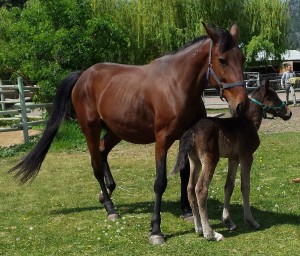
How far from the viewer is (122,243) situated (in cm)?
580

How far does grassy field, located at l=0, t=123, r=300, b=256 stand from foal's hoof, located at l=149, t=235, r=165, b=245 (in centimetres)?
7

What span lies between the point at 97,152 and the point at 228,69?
8.53 ft

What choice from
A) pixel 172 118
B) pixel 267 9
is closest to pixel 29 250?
pixel 172 118

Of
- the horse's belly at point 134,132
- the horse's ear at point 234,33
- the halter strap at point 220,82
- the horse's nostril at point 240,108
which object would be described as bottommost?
the horse's belly at point 134,132

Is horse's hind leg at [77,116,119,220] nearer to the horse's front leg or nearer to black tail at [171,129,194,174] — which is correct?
the horse's front leg

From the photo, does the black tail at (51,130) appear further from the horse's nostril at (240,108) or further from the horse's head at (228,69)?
the horse's nostril at (240,108)

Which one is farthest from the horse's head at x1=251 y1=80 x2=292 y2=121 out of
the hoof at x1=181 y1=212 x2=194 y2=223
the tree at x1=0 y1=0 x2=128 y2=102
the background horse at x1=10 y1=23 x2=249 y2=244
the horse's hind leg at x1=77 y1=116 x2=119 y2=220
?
the tree at x1=0 y1=0 x2=128 y2=102

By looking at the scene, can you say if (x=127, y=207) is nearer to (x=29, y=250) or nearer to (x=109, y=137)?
(x=109, y=137)

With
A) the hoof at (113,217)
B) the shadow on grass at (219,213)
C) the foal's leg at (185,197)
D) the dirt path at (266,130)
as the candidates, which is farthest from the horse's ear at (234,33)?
the dirt path at (266,130)

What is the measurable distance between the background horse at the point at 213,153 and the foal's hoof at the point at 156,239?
0.43 metres

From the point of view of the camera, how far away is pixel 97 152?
24.2 ft

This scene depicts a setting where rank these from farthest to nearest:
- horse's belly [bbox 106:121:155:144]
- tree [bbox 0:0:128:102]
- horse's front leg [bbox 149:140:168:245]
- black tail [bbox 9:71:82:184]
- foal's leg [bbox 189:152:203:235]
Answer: tree [bbox 0:0:128:102], black tail [bbox 9:71:82:184], horse's belly [bbox 106:121:155:144], foal's leg [bbox 189:152:203:235], horse's front leg [bbox 149:140:168:245]

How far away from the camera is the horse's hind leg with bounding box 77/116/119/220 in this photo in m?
7.12

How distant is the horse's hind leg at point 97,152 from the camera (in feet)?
23.4
